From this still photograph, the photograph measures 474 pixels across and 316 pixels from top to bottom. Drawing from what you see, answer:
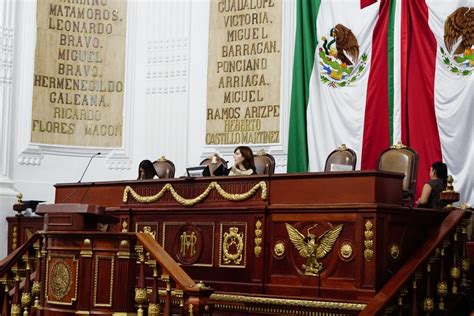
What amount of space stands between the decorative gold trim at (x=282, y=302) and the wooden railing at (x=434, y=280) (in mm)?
312

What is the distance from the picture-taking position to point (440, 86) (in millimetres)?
10680

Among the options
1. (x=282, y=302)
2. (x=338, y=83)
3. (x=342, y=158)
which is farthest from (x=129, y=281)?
(x=338, y=83)

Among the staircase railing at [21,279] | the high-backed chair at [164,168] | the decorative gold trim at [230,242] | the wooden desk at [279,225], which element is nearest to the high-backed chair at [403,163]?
the wooden desk at [279,225]

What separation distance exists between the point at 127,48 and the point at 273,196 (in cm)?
620

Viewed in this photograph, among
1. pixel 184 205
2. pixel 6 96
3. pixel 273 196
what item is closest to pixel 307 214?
pixel 273 196

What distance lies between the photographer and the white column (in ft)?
40.3

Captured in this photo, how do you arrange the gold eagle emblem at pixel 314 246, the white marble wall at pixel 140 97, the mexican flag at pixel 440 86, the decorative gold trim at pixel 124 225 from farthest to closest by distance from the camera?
the white marble wall at pixel 140 97
the mexican flag at pixel 440 86
the decorative gold trim at pixel 124 225
the gold eagle emblem at pixel 314 246

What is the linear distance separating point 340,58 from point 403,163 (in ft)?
9.02

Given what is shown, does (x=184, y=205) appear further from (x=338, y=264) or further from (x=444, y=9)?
(x=444, y=9)

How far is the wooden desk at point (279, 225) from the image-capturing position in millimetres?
7262

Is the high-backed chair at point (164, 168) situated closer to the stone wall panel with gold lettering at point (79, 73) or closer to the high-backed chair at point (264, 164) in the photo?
the high-backed chair at point (264, 164)

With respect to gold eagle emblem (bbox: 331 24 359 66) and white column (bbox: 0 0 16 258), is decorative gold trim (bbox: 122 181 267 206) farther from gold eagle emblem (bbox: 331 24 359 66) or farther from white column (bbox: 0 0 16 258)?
gold eagle emblem (bbox: 331 24 359 66)

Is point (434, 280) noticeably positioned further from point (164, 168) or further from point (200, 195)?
point (164, 168)

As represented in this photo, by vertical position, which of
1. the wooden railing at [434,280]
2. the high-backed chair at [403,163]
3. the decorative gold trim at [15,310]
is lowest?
the decorative gold trim at [15,310]
